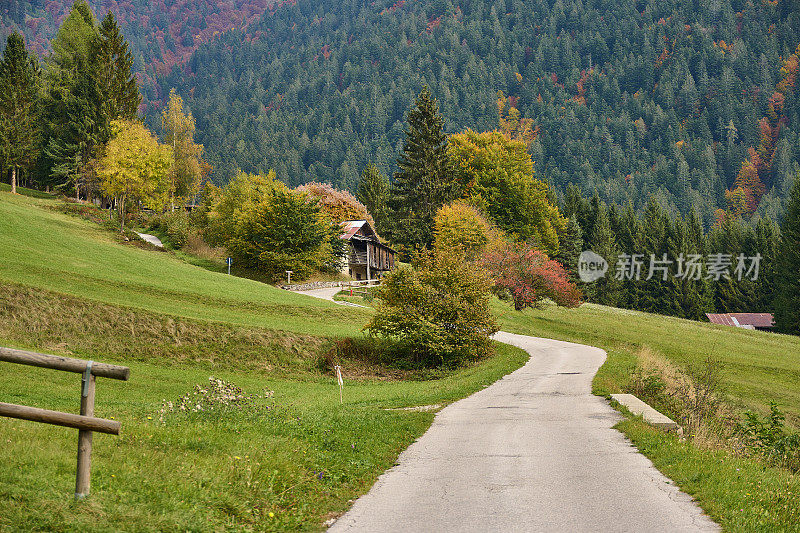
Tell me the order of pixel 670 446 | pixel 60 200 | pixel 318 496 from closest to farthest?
pixel 318 496
pixel 670 446
pixel 60 200

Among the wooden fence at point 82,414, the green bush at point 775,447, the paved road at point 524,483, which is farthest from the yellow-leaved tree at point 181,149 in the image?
the wooden fence at point 82,414

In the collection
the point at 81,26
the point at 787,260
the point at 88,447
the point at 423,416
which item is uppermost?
the point at 81,26

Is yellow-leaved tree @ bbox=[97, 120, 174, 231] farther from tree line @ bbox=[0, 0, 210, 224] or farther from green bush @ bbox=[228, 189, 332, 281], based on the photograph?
green bush @ bbox=[228, 189, 332, 281]

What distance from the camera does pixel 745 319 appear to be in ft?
333

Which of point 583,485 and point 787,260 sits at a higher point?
point 787,260

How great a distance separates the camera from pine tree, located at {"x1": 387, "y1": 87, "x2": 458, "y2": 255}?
8181 cm

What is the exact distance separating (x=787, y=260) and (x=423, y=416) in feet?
290

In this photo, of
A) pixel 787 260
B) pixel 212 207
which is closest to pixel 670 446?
pixel 212 207

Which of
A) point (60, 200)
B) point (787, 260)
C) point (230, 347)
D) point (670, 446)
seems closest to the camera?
point (670, 446)

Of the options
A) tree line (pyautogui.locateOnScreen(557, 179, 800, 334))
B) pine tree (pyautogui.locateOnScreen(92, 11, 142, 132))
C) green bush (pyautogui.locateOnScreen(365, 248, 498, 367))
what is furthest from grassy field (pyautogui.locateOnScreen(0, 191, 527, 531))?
tree line (pyautogui.locateOnScreen(557, 179, 800, 334))

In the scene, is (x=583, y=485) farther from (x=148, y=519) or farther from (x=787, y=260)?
(x=787, y=260)

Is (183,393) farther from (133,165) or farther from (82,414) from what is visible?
(133,165)

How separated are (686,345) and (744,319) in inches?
2474

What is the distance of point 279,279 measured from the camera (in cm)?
6456
